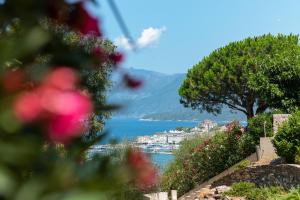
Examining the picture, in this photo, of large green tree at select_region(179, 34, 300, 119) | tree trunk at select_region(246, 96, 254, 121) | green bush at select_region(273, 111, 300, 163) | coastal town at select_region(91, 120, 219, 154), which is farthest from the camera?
tree trunk at select_region(246, 96, 254, 121)

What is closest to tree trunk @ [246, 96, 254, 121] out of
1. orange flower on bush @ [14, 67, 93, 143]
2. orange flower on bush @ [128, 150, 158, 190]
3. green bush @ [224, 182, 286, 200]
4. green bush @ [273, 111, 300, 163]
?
green bush @ [273, 111, 300, 163]

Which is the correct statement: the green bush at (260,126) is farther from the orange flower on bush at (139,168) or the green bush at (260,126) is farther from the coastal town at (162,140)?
the orange flower on bush at (139,168)

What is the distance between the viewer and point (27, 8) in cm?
77

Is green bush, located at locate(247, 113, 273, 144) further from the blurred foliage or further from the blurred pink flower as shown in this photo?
the blurred pink flower

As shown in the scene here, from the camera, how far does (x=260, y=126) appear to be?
1916 centimetres

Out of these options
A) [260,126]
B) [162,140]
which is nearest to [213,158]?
[260,126]

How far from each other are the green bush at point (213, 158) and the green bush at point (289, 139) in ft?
12.6

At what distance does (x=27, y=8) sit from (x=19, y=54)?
0.07 metres

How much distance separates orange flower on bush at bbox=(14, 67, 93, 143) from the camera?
0.63 m

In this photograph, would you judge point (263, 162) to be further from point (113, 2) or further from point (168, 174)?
point (113, 2)

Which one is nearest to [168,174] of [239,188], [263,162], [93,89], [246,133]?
[246,133]

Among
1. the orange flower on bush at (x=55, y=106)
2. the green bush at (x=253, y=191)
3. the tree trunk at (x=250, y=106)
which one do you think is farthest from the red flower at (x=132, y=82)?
the tree trunk at (x=250, y=106)

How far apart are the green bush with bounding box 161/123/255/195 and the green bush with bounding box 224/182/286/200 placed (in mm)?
6478

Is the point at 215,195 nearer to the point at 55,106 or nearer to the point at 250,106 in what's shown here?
the point at 55,106
